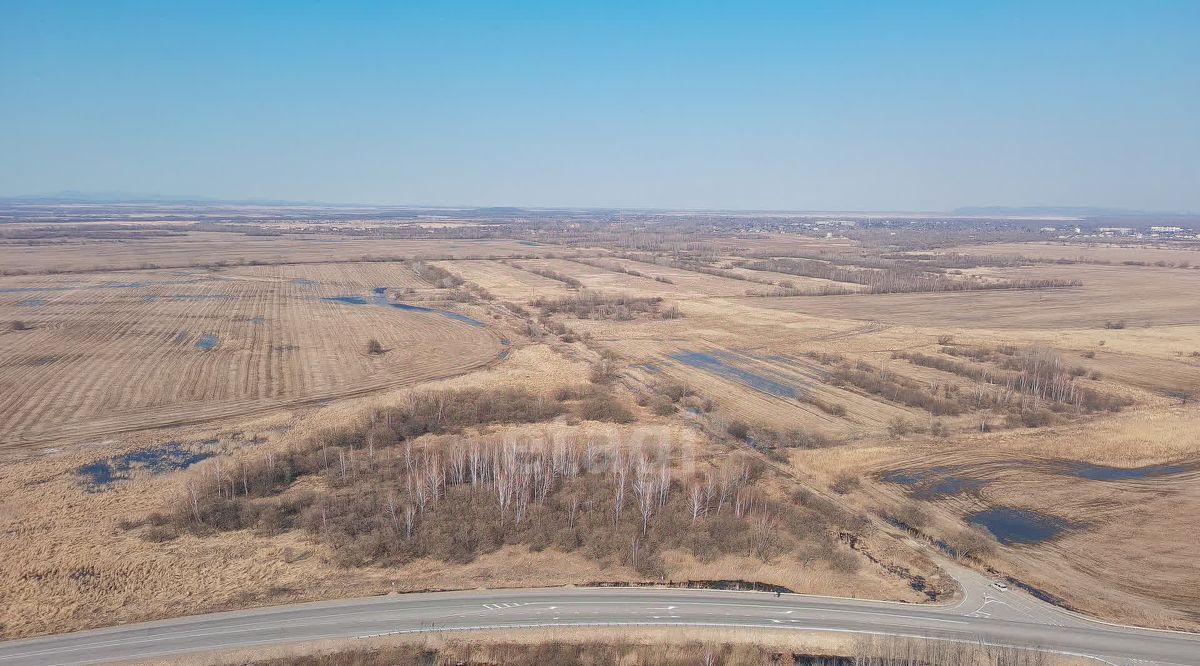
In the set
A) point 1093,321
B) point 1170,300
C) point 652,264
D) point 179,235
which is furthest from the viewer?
point 179,235

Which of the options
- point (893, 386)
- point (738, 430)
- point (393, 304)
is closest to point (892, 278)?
point (893, 386)

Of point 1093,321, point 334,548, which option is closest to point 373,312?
point 334,548

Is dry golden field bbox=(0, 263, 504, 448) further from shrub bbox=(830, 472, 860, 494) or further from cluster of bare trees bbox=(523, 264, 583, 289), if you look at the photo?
shrub bbox=(830, 472, 860, 494)

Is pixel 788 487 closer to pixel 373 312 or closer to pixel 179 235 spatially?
pixel 373 312

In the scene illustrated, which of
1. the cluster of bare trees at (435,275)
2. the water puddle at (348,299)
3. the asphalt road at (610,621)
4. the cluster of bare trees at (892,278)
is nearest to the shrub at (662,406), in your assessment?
the asphalt road at (610,621)

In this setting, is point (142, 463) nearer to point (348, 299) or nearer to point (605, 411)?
point (605, 411)

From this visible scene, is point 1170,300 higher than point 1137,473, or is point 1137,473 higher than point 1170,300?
point 1170,300

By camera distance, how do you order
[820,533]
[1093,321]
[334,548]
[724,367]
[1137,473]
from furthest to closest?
[1093,321]
[724,367]
[1137,473]
[820,533]
[334,548]
